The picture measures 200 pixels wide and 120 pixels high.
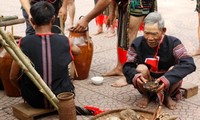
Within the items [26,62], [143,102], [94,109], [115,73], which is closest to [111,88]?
[115,73]

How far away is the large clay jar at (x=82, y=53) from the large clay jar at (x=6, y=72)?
2.93 feet

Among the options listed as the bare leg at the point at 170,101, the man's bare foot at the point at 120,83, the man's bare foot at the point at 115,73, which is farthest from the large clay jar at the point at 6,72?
the bare leg at the point at 170,101

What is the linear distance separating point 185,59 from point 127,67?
60cm

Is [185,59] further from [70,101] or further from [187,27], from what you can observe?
[187,27]

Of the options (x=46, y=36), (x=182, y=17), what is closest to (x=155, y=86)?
(x=46, y=36)

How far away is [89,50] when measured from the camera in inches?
191

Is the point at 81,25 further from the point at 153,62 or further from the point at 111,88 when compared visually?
the point at 153,62

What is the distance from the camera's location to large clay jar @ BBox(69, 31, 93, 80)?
4.75 meters

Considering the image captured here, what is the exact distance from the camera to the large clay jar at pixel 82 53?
475 cm

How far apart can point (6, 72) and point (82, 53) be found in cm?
104

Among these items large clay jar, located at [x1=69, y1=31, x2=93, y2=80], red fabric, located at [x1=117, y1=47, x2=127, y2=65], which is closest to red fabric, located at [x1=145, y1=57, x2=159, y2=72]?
red fabric, located at [x1=117, y1=47, x2=127, y2=65]

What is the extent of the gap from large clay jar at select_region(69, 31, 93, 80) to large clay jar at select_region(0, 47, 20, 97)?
894 millimetres

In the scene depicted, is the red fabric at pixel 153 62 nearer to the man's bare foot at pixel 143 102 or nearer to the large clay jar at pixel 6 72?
the man's bare foot at pixel 143 102

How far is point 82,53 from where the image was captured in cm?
480
